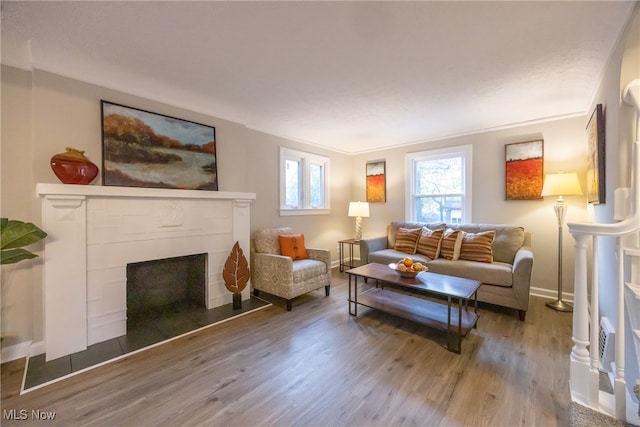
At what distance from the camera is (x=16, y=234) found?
1651 mm

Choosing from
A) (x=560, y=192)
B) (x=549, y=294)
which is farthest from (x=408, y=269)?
(x=549, y=294)

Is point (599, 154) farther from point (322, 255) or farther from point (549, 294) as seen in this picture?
point (322, 255)

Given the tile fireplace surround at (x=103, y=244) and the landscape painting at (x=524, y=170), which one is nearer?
the tile fireplace surround at (x=103, y=244)

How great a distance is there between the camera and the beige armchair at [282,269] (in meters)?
2.88

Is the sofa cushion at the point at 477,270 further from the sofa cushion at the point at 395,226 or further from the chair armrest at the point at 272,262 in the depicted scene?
the chair armrest at the point at 272,262

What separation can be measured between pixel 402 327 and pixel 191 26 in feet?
9.73

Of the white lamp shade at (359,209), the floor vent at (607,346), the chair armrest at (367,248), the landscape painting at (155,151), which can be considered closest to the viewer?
the floor vent at (607,346)

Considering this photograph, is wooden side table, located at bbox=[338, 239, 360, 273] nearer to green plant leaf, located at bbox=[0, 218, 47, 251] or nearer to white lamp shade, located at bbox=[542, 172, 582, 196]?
white lamp shade, located at bbox=[542, 172, 582, 196]

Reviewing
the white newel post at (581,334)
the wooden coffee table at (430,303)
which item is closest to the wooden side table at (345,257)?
the wooden coffee table at (430,303)

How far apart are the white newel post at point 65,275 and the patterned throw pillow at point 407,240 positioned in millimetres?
3567

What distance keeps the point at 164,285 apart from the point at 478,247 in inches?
147

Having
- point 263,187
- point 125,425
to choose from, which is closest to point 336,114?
point 263,187

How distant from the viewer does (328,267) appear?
3334mm

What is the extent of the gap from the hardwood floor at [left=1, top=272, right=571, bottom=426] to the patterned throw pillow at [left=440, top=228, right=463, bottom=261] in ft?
Result: 3.22
